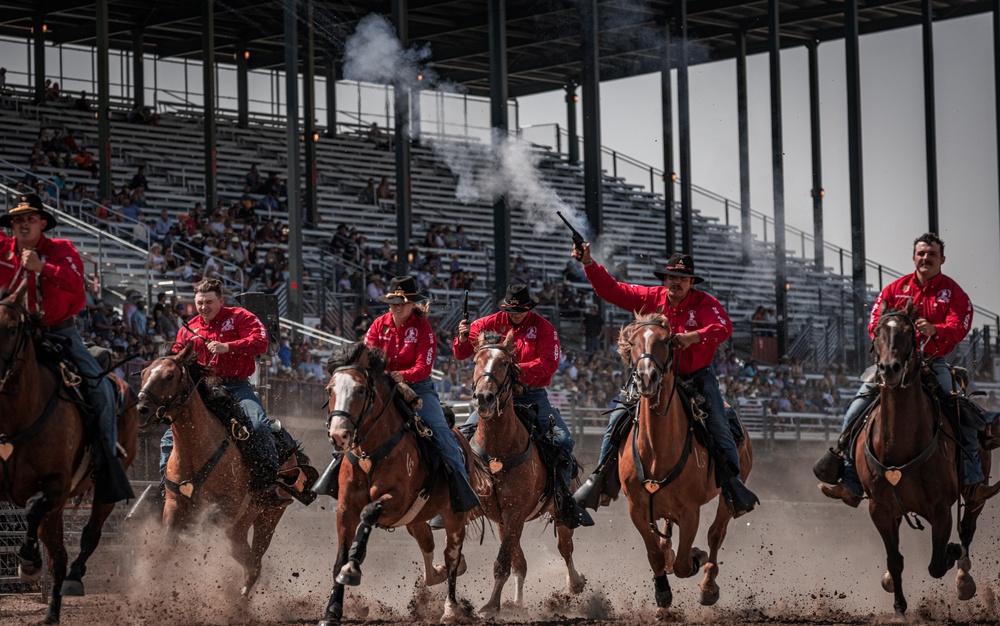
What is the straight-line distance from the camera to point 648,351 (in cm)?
1109

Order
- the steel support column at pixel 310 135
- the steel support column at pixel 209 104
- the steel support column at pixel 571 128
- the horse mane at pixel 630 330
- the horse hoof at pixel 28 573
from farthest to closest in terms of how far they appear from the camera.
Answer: the steel support column at pixel 571 128 → the steel support column at pixel 209 104 → the steel support column at pixel 310 135 → the horse mane at pixel 630 330 → the horse hoof at pixel 28 573

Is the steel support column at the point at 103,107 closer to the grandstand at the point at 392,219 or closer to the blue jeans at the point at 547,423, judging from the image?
the grandstand at the point at 392,219

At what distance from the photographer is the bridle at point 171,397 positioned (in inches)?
467

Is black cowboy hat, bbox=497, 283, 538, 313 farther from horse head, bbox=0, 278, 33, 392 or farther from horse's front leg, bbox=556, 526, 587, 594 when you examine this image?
horse head, bbox=0, 278, 33, 392

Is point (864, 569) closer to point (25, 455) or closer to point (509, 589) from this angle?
point (509, 589)


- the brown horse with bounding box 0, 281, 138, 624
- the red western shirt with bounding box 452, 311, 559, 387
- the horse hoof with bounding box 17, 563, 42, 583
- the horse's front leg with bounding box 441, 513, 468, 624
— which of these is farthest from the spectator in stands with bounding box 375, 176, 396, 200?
the horse hoof with bounding box 17, 563, 42, 583

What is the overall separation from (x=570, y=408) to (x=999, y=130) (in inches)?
936

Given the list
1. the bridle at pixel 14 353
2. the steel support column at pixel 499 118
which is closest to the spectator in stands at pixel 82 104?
the steel support column at pixel 499 118

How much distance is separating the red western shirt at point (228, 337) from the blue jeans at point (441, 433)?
5.10 ft

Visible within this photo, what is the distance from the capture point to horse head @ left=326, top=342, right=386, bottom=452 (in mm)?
10578

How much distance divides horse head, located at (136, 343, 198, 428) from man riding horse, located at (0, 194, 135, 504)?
1.57 ft

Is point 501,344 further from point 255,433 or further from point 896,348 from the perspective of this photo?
point 896,348

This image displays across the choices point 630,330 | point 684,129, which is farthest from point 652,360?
point 684,129

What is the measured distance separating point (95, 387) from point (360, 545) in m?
2.34
